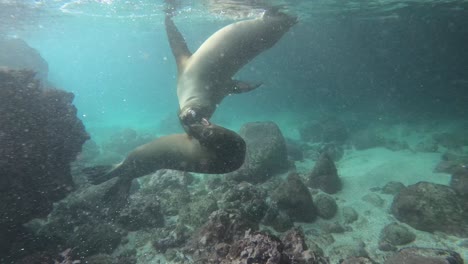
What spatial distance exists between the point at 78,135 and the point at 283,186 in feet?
20.8

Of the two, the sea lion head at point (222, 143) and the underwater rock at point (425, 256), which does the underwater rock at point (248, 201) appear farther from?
the sea lion head at point (222, 143)

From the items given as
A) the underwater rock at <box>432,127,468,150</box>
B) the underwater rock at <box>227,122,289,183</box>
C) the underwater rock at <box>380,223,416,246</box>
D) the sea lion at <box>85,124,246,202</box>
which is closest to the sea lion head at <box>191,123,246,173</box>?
the sea lion at <box>85,124,246,202</box>

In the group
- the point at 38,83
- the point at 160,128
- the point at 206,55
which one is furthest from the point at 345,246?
the point at 160,128

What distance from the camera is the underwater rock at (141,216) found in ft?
25.6

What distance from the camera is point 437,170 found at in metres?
11.2

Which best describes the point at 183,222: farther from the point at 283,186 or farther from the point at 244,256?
the point at 244,256

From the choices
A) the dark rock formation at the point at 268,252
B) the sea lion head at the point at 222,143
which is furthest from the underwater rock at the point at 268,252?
the sea lion head at the point at 222,143

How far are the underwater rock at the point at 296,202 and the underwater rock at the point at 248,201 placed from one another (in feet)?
2.84

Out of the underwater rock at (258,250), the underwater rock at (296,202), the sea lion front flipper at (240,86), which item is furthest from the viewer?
the underwater rock at (296,202)

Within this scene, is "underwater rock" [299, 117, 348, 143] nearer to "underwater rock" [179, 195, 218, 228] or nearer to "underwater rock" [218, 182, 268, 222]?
"underwater rock" [218, 182, 268, 222]

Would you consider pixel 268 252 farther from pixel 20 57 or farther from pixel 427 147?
pixel 20 57

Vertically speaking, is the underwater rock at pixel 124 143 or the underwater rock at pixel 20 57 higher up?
the underwater rock at pixel 20 57

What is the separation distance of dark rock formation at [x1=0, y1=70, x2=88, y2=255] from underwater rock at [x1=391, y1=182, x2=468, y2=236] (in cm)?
898

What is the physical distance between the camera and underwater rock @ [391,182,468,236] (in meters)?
6.91
